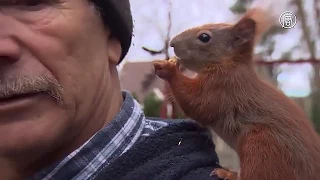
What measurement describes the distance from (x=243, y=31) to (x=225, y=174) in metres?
0.43

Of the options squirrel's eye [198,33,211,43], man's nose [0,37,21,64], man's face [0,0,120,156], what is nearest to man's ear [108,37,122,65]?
man's face [0,0,120,156]

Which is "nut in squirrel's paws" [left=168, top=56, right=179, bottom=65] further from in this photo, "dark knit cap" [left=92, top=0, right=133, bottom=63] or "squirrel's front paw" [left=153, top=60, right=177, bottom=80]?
"dark knit cap" [left=92, top=0, right=133, bottom=63]

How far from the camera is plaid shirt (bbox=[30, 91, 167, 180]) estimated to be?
1351 mm

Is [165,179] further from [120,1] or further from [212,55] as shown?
[120,1]

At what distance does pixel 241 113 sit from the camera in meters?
1.35

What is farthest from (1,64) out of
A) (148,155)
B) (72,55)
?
(148,155)

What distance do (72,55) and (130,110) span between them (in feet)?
1.01

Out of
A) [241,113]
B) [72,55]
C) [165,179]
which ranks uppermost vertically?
[72,55]

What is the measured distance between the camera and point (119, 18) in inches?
58.5

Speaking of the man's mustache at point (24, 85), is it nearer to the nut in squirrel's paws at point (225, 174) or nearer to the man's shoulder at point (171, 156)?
the man's shoulder at point (171, 156)

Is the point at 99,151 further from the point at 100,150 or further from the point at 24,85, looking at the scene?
the point at 24,85

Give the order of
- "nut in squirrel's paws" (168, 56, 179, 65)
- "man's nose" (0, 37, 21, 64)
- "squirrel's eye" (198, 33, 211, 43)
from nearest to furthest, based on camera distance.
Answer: "man's nose" (0, 37, 21, 64)
"nut in squirrel's paws" (168, 56, 179, 65)
"squirrel's eye" (198, 33, 211, 43)

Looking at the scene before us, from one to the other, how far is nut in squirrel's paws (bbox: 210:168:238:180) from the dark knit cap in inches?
19.3

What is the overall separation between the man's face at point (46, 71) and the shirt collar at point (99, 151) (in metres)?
0.06
